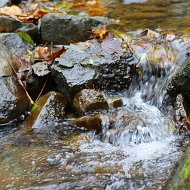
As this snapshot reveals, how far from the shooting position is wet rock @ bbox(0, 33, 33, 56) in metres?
5.65

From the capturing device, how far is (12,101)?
440cm

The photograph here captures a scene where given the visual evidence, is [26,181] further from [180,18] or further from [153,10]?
[153,10]

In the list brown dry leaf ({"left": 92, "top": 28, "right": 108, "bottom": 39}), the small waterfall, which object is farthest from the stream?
brown dry leaf ({"left": 92, "top": 28, "right": 108, "bottom": 39})

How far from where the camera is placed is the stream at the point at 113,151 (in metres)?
3.06

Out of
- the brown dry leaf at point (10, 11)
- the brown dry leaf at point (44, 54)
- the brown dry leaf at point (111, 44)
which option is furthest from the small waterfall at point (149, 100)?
the brown dry leaf at point (10, 11)

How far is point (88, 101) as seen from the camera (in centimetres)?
439

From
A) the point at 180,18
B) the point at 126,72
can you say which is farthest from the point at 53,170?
the point at 180,18

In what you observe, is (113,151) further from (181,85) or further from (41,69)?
(41,69)

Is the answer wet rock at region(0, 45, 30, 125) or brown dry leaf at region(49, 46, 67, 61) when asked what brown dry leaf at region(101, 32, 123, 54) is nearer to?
brown dry leaf at region(49, 46, 67, 61)

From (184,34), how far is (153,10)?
7.19ft

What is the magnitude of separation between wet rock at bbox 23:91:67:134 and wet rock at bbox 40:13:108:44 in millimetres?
1693

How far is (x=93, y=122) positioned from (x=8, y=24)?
303 centimetres

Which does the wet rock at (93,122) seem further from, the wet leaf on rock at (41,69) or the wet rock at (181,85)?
the wet leaf on rock at (41,69)

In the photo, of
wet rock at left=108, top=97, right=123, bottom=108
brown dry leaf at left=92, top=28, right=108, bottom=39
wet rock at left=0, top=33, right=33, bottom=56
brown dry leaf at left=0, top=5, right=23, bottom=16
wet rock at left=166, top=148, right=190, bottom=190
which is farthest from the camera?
brown dry leaf at left=0, top=5, right=23, bottom=16
